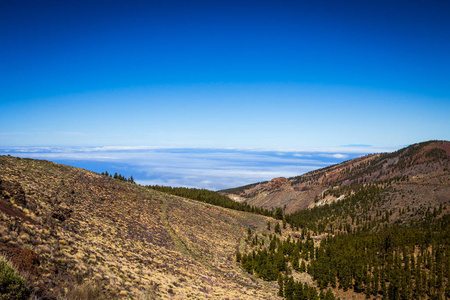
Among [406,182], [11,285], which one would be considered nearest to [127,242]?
[11,285]

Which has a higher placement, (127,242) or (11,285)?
(11,285)

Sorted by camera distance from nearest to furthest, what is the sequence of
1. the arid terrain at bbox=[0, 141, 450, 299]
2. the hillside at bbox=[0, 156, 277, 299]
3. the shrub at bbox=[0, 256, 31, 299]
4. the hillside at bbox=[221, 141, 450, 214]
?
the shrub at bbox=[0, 256, 31, 299], the hillside at bbox=[0, 156, 277, 299], the arid terrain at bbox=[0, 141, 450, 299], the hillside at bbox=[221, 141, 450, 214]

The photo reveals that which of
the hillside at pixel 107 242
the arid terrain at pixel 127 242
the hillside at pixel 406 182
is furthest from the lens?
the hillside at pixel 406 182

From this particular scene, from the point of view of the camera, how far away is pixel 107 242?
Result: 22484mm

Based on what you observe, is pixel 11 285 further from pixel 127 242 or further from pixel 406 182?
pixel 406 182

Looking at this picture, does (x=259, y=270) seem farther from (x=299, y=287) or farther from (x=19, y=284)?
(x=19, y=284)

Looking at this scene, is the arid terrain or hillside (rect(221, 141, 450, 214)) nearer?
the arid terrain

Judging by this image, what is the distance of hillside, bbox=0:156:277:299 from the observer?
43.6ft

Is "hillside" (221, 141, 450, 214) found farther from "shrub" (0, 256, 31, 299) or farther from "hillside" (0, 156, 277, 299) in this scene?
"shrub" (0, 256, 31, 299)

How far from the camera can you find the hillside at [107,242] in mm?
13289

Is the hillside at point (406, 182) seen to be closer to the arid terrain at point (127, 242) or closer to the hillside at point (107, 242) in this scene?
the arid terrain at point (127, 242)

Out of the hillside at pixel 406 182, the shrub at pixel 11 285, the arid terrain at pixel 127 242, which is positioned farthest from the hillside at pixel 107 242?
the hillside at pixel 406 182

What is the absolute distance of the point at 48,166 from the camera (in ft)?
133

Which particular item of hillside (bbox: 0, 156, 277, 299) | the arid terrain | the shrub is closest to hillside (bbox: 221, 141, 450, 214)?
the arid terrain
